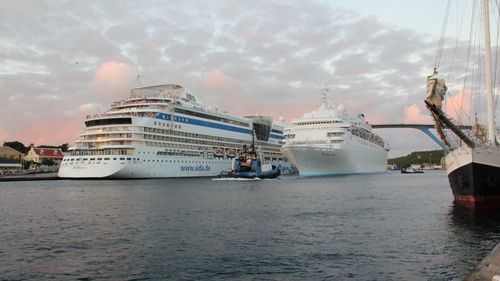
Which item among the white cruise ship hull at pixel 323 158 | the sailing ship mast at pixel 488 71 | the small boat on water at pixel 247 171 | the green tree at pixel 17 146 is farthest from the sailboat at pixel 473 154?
the green tree at pixel 17 146

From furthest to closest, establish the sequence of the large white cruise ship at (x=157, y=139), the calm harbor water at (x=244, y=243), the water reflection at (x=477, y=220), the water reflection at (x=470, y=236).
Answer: the large white cruise ship at (x=157, y=139)
the water reflection at (x=477, y=220)
the water reflection at (x=470, y=236)
the calm harbor water at (x=244, y=243)

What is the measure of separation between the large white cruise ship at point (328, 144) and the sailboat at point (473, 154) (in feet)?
190

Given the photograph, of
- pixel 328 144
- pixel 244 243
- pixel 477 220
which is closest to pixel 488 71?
pixel 477 220

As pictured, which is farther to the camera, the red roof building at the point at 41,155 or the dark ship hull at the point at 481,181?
the red roof building at the point at 41,155

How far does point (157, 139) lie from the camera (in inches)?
3531

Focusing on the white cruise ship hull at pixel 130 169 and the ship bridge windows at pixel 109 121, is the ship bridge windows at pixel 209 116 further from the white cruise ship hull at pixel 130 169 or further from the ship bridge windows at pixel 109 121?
the ship bridge windows at pixel 109 121

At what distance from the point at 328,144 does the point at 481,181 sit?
216ft

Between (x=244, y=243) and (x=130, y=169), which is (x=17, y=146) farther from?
(x=244, y=243)

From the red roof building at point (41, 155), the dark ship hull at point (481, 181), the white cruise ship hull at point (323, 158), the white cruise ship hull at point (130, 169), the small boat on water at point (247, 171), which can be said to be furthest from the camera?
the red roof building at point (41, 155)

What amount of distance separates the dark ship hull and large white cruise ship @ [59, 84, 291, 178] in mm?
62966

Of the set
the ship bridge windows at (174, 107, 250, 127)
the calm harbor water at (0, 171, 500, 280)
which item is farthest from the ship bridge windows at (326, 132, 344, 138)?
the calm harbor water at (0, 171, 500, 280)

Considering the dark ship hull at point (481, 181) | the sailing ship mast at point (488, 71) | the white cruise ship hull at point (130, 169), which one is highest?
the sailing ship mast at point (488, 71)

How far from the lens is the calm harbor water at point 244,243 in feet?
52.4

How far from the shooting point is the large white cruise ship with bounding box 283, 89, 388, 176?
91.7 meters
